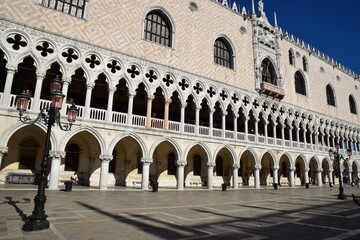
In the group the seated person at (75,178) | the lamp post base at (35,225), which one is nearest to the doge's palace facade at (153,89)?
the seated person at (75,178)

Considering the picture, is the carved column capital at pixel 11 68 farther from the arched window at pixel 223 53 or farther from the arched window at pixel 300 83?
the arched window at pixel 300 83

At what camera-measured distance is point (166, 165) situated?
18.5 meters

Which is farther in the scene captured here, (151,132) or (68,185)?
(151,132)

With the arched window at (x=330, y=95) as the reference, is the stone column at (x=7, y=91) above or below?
below

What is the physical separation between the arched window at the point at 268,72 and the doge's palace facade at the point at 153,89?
145mm

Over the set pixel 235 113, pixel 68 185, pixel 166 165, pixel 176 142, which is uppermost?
pixel 235 113

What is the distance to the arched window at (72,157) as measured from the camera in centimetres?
1511

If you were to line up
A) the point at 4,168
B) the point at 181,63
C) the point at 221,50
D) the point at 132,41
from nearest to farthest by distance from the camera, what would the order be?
the point at 4,168 < the point at 132,41 < the point at 181,63 < the point at 221,50

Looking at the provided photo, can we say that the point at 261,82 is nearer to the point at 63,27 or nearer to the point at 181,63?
Result: the point at 181,63

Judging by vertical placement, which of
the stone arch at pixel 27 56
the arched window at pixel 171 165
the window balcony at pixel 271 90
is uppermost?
the window balcony at pixel 271 90

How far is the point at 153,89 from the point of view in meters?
16.1

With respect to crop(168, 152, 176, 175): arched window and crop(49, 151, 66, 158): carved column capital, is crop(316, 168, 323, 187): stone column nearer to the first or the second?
crop(168, 152, 176, 175): arched window

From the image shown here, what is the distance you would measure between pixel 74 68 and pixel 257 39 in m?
18.0

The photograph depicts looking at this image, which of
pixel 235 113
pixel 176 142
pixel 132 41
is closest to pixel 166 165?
pixel 176 142
